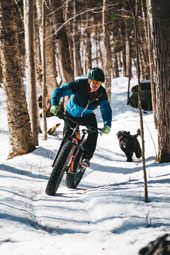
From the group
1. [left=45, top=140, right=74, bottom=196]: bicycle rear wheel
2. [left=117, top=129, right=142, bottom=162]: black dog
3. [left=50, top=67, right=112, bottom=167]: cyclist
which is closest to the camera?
[left=45, top=140, right=74, bottom=196]: bicycle rear wheel

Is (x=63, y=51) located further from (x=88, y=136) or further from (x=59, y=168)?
(x=59, y=168)

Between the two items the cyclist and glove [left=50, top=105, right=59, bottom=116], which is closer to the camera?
glove [left=50, top=105, right=59, bottom=116]

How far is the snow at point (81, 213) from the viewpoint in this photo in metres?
3.64

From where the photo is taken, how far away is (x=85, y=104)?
20.7ft

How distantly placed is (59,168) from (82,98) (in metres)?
1.21

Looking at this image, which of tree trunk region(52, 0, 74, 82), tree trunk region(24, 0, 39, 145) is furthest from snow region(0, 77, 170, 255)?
tree trunk region(52, 0, 74, 82)

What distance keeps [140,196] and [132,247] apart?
179 centimetres

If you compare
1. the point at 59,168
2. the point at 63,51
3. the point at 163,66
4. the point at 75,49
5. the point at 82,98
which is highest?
the point at 75,49

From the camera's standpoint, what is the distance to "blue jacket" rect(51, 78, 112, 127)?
618cm

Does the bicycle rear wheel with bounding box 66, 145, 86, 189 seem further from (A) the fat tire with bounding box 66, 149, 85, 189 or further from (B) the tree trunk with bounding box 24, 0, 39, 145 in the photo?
(B) the tree trunk with bounding box 24, 0, 39, 145

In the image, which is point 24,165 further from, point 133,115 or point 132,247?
point 133,115

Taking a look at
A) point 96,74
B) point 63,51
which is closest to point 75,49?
point 63,51

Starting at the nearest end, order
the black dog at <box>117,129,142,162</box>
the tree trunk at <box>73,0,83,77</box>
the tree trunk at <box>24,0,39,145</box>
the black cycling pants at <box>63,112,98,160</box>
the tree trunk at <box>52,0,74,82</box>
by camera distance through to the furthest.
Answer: the black cycling pants at <box>63,112,98,160</box>, the black dog at <box>117,129,142,162</box>, the tree trunk at <box>24,0,39,145</box>, the tree trunk at <box>52,0,74,82</box>, the tree trunk at <box>73,0,83,77</box>

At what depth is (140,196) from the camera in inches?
206
